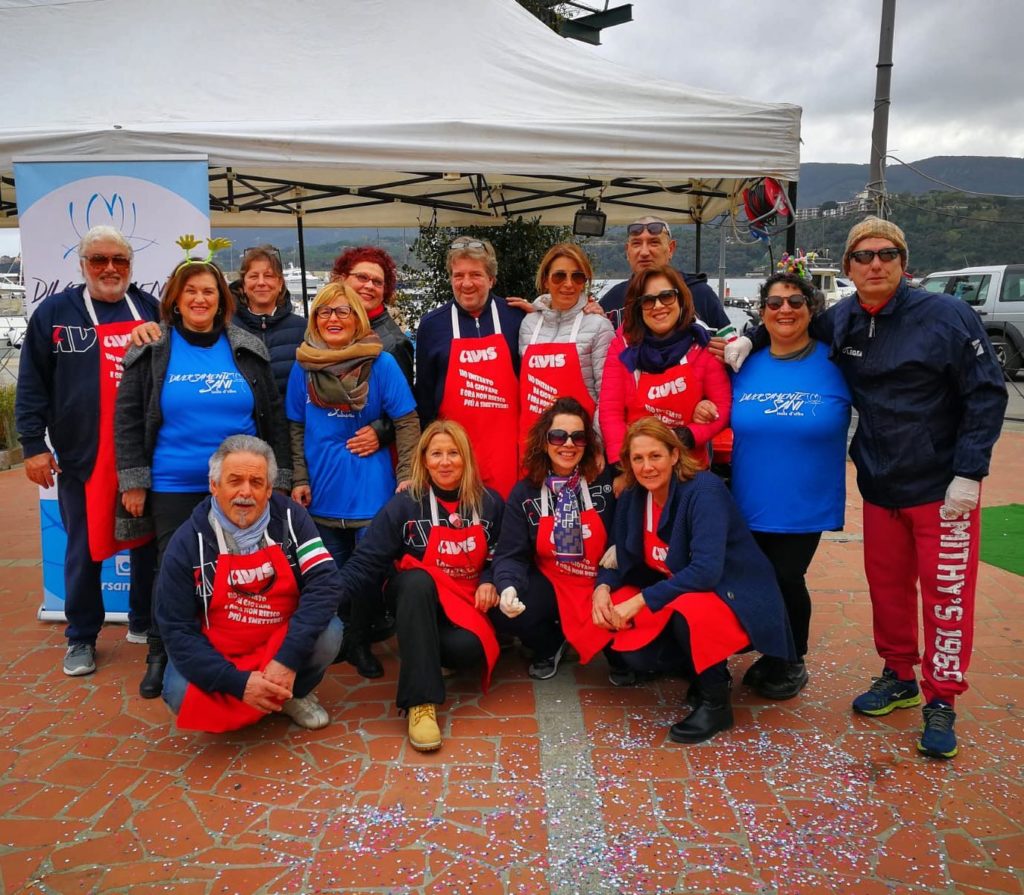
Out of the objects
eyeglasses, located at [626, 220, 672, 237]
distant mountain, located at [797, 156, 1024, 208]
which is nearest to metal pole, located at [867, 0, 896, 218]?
eyeglasses, located at [626, 220, 672, 237]

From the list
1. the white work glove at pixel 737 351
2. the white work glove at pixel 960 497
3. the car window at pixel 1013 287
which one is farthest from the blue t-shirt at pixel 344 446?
the car window at pixel 1013 287

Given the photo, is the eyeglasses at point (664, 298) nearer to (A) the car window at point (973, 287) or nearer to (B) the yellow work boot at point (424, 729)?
(B) the yellow work boot at point (424, 729)

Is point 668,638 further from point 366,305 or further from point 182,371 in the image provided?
point 182,371

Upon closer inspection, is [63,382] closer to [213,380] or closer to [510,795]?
[213,380]

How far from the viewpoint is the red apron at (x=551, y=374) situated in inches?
136

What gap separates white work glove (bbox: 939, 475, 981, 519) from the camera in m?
2.59

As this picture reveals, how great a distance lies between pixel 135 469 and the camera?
3.15 m

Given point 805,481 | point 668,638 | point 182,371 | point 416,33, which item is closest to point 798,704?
point 668,638

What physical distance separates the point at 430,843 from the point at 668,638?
1180mm

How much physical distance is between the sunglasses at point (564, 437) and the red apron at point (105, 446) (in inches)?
69.2

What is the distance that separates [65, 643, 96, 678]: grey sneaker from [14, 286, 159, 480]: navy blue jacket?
0.80 m

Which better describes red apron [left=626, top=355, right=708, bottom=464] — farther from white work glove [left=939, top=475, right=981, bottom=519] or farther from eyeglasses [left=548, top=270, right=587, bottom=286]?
white work glove [left=939, top=475, right=981, bottom=519]

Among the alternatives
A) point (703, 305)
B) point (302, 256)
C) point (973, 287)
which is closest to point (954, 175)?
point (973, 287)

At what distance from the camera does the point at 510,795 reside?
8.36 feet
